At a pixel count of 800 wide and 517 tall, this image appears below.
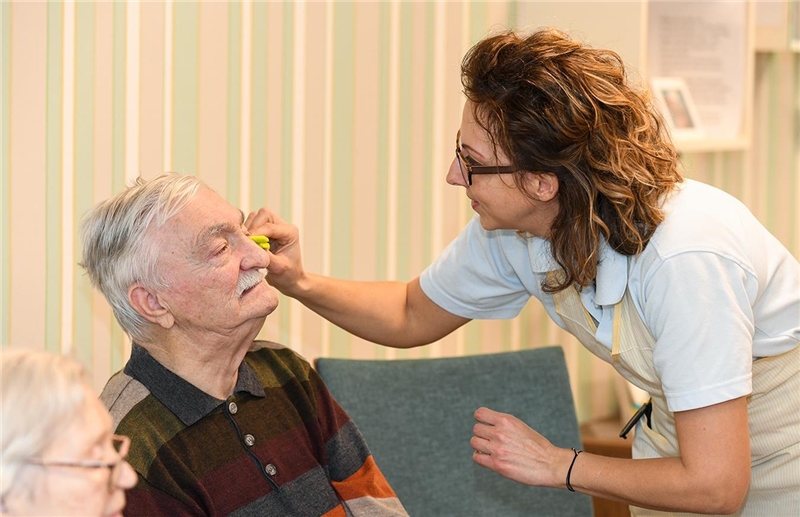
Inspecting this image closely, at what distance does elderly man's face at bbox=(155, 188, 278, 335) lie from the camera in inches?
64.0

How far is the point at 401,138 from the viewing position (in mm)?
2600

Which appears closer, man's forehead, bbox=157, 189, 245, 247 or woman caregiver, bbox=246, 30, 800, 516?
woman caregiver, bbox=246, 30, 800, 516

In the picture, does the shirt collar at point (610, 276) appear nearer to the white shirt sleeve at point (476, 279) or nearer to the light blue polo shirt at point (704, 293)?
the light blue polo shirt at point (704, 293)

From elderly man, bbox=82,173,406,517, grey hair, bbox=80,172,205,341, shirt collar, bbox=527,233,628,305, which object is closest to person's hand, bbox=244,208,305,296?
elderly man, bbox=82,173,406,517

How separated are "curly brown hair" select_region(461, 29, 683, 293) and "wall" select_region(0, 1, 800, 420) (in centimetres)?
77

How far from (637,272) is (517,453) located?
1.28ft

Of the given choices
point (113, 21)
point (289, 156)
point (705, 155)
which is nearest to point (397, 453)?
point (289, 156)

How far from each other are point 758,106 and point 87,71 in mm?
2677

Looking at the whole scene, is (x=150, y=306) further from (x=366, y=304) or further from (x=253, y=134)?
(x=253, y=134)

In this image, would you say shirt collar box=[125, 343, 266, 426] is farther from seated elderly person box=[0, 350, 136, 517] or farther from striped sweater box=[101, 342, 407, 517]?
seated elderly person box=[0, 350, 136, 517]

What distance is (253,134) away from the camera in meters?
2.26

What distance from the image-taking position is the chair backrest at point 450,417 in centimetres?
216

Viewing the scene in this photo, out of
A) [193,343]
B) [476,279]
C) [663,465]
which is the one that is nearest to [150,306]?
[193,343]

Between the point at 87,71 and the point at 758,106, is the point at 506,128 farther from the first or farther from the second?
the point at 758,106
